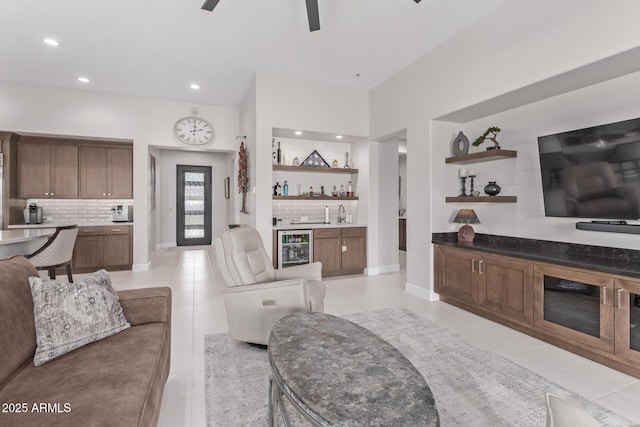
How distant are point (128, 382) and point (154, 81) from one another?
201 inches

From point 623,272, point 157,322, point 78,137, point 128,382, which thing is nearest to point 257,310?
point 157,322

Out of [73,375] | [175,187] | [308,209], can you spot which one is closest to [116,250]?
[175,187]

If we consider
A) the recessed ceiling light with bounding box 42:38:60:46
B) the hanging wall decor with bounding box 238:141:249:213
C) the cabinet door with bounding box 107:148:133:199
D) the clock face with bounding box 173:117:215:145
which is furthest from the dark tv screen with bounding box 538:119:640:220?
the cabinet door with bounding box 107:148:133:199

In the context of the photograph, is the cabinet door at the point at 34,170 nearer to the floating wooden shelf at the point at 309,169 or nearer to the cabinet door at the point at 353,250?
the floating wooden shelf at the point at 309,169

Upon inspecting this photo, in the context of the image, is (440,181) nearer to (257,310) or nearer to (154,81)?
(257,310)

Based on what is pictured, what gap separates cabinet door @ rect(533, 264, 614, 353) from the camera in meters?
2.37

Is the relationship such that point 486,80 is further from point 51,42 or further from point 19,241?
point 51,42

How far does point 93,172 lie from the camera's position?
583cm

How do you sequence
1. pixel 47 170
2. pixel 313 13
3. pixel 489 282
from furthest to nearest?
pixel 47 170 → pixel 489 282 → pixel 313 13

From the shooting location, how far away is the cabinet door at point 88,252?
5426mm

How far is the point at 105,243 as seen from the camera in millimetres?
5602

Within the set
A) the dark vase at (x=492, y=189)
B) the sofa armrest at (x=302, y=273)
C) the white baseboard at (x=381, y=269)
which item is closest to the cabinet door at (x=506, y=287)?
the dark vase at (x=492, y=189)

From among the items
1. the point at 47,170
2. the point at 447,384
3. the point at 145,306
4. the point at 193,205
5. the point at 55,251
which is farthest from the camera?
the point at 193,205

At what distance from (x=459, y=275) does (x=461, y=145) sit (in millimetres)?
1662
